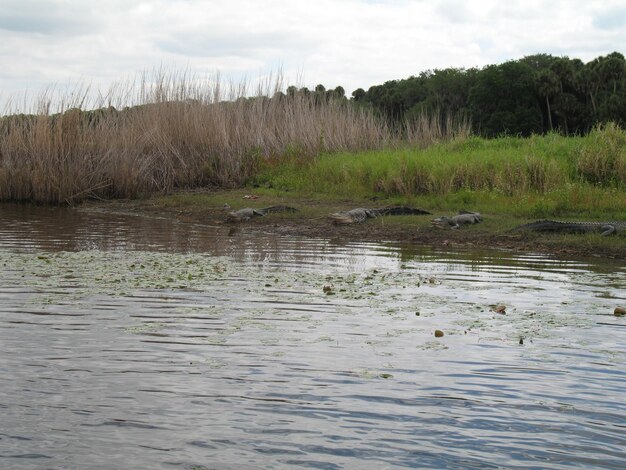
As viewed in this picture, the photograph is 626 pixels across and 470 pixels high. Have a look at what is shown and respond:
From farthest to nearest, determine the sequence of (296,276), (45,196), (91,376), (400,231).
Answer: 1. (45,196)
2. (400,231)
3. (296,276)
4. (91,376)

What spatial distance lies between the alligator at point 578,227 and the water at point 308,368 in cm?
240

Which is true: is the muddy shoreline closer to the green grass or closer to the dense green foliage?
the green grass

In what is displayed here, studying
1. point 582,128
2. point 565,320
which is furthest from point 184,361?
point 582,128

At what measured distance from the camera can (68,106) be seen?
18297 mm

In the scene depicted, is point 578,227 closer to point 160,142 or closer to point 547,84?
point 160,142

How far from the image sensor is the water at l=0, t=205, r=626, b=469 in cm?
342

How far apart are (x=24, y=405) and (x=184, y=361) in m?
1.04

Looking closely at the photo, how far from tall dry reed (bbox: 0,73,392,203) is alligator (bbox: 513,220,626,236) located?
9.36m

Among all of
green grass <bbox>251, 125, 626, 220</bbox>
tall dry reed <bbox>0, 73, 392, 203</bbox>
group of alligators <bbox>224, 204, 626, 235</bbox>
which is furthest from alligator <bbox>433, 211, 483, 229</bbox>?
tall dry reed <bbox>0, 73, 392, 203</bbox>

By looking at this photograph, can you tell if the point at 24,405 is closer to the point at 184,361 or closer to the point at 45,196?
the point at 184,361

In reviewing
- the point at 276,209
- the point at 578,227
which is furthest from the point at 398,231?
the point at 276,209

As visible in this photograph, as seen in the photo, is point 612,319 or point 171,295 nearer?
point 612,319

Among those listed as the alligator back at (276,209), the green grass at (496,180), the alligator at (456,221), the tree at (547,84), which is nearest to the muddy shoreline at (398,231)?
the alligator at (456,221)

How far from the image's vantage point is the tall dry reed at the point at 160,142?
59.2 ft
